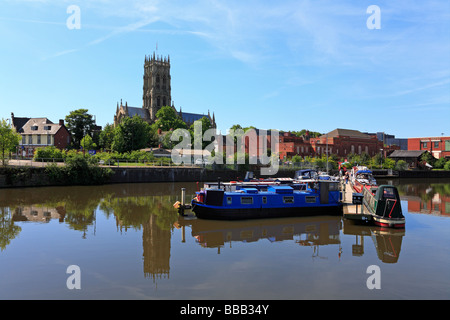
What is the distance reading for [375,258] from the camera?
16.0 meters

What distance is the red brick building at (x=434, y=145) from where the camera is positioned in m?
99.9

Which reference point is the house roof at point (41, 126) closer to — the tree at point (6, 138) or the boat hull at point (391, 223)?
the tree at point (6, 138)

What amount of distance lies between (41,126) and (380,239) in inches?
3174

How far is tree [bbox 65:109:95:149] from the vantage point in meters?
91.4

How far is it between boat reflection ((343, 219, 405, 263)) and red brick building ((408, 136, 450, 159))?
93.1 metres

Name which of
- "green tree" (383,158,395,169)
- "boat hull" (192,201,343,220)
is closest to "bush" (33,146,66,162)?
"boat hull" (192,201,343,220)

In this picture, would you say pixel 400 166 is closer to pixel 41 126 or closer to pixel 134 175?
pixel 134 175

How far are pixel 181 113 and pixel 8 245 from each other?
455 feet

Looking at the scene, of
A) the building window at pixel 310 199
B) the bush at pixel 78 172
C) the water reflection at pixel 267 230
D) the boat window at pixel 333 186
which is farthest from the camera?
the bush at pixel 78 172

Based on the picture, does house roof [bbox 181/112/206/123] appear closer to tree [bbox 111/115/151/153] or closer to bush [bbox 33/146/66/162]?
tree [bbox 111/115/151/153]

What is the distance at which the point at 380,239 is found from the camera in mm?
19453

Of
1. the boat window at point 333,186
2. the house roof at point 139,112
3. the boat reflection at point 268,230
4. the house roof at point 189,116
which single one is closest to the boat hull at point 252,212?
the boat reflection at point 268,230

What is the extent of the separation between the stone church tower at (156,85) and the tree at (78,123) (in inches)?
2313

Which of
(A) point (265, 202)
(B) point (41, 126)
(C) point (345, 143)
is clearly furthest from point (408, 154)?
(B) point (41, 126)
